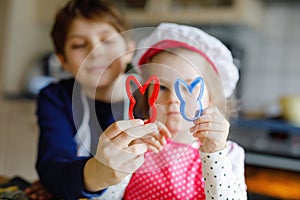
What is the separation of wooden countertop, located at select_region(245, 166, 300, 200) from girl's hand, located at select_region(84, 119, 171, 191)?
0.46 metres

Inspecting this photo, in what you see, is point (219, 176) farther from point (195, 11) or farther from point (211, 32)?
point (211, 32)

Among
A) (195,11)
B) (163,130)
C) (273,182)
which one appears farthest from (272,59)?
(163,130)

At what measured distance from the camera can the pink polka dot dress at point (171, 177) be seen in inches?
25.5

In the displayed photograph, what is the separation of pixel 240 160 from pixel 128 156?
0.69 feet

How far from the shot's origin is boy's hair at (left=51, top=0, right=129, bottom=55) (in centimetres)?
87

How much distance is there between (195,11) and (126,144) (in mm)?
1853

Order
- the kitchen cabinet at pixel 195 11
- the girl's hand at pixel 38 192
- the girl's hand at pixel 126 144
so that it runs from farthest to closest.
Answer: the kitchen cabinet at pixel 195 11 → the girl's hand at pixel 38 192 → the girl's hand at pixel 126 144

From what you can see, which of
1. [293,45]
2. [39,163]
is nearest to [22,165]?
[293,45]

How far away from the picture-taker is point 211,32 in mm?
2537

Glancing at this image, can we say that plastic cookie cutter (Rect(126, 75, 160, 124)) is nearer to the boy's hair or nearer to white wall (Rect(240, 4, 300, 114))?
the boy's hair

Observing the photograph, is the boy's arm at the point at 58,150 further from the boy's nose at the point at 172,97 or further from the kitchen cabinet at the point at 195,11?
the kitchen cabinet at the point at 195,11

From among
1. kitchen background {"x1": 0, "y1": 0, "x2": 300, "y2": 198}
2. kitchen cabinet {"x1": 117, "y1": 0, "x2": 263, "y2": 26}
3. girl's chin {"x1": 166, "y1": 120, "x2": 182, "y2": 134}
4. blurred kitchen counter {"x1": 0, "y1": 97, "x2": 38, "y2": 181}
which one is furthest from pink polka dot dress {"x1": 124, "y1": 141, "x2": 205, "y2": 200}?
blurred kitchen counter {"x1": 0, "y1": 97, "x2": 38, "y2": 181}

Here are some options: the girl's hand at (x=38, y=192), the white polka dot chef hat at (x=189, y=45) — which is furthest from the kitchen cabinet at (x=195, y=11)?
the girl's hand at (x=38, y=192)

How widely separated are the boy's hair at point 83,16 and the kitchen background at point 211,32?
1212mm
